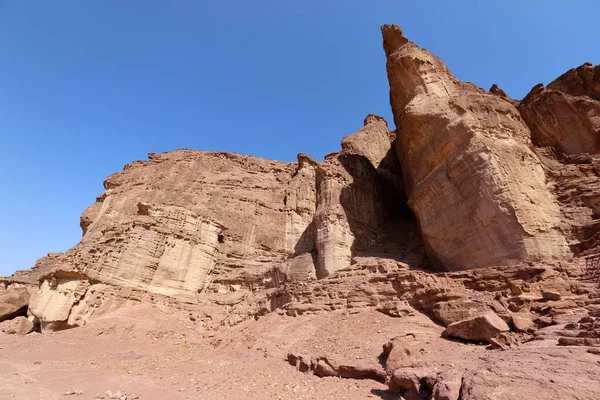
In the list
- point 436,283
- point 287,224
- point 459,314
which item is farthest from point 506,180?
point 287,224

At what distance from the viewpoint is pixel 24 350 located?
1435 centimetres

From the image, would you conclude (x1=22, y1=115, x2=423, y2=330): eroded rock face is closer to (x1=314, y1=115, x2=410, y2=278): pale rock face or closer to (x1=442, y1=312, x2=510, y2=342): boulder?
(x1=314, y1=115, x2=410, y2=278): pale rock face

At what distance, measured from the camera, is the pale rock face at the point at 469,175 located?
15.1m

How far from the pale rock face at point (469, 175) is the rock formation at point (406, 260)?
9 cm

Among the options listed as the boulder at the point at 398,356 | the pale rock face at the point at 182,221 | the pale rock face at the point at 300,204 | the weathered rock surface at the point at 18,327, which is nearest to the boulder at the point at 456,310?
the boulder at the point at 398,356

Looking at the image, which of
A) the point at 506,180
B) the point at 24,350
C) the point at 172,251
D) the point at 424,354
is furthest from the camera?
the point at 172,251

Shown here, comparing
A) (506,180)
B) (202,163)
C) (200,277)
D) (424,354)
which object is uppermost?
(202,163)

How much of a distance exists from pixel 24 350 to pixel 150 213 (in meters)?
11.0

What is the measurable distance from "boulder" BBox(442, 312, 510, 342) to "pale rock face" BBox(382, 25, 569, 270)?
608 cm

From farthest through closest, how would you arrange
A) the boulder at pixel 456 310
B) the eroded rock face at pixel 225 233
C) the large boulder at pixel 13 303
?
the large boulder at pixel 13 303 → the eroded rock face at pixel 225 233 → the boulder at pixel 456 310

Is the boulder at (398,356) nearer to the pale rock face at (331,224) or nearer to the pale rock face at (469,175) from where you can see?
the pale rock face at (469,175)

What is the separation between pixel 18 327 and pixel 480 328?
890 inches

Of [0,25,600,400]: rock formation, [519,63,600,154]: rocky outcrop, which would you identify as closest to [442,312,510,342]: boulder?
[0,25,600,400]: rock formation

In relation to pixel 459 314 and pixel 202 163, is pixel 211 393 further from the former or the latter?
pixel 202 163
